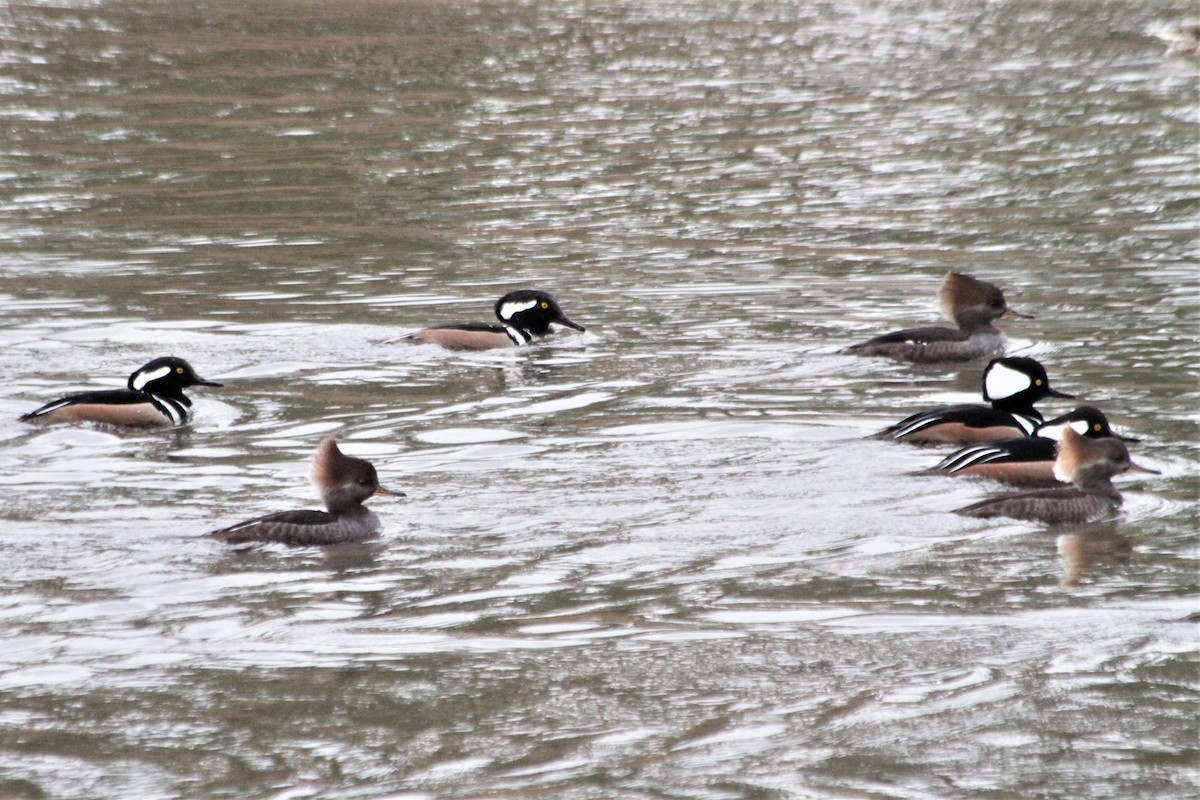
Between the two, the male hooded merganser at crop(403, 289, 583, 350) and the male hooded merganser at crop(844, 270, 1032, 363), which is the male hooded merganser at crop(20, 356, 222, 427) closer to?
the male hooded merganser at crop(403, 289, 583, 350)

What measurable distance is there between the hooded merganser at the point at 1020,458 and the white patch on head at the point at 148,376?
4.75m

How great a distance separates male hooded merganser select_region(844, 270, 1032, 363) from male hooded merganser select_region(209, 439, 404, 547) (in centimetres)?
480

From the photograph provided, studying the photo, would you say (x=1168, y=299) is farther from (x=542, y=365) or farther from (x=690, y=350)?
(x=542, y=365)

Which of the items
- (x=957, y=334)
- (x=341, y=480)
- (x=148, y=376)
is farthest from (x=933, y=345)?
(x=341, y=480)

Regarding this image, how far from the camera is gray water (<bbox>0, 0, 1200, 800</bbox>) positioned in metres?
6.33

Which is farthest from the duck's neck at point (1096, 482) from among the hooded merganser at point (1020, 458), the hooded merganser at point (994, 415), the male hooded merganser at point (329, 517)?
the male hooded merganser at point (329, 517)

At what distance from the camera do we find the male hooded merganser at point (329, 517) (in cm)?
855

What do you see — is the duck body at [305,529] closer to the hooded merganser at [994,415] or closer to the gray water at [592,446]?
the gray water at [592,446]

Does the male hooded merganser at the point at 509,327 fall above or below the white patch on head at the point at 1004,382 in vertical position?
above

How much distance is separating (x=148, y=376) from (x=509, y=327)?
3150 mm

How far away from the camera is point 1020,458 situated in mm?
9742

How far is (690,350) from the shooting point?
1295 centimetres

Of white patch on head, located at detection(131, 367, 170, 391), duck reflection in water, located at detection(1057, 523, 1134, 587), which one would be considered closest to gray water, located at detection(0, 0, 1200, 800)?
duck reflection in water, located at detection(1057, 523, 1134, 587)

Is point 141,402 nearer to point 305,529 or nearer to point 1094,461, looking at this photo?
point 305,529
